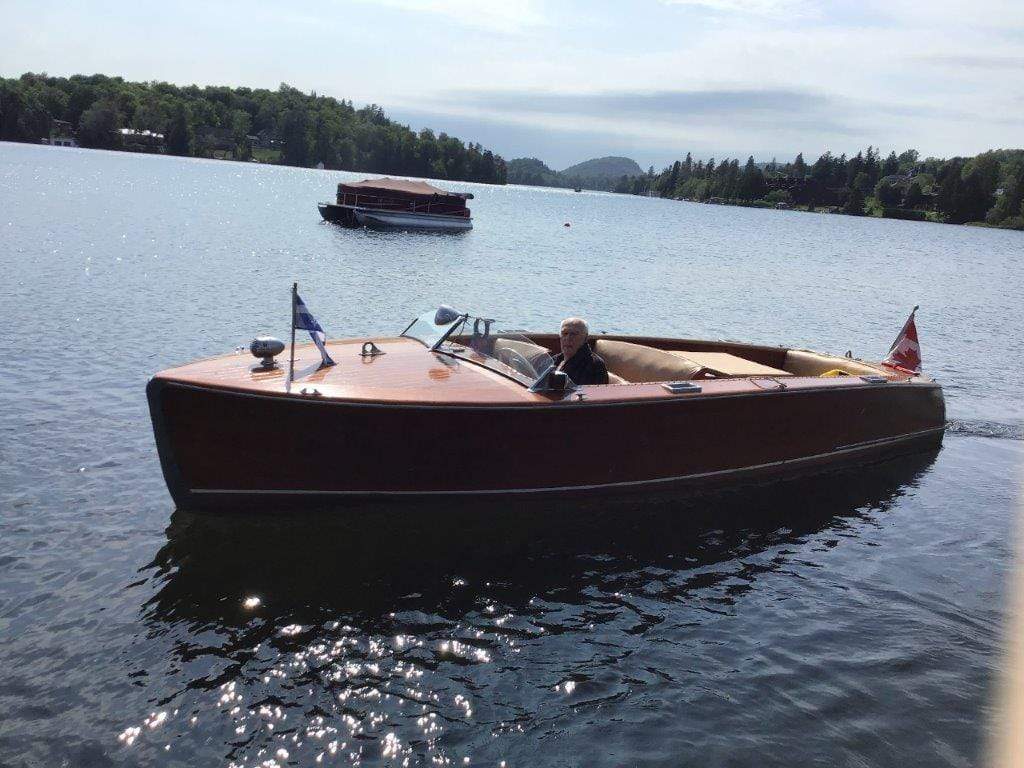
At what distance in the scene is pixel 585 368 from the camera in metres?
9.41

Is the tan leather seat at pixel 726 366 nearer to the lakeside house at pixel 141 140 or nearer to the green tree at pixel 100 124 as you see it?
the green tree at pixel 100 124

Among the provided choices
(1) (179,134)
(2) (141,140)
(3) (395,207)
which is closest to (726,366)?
(3) (395,207)

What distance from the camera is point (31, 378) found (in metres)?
12.8

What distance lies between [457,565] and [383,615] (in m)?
1.13

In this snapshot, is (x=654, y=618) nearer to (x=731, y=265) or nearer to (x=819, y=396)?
(x=819, y=396)

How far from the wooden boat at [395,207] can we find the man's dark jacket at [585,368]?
4817 cm

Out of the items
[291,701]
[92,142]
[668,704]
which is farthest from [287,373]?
[92,142]

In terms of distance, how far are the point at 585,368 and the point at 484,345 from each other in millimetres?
1291

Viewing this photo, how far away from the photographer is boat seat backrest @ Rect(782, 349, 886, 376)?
12312 mm

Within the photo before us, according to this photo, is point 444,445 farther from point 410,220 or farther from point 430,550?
point 410,220

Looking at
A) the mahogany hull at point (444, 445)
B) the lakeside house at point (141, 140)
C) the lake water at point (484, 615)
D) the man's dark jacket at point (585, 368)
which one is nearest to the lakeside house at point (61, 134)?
the lakeside house at point (141, 140)

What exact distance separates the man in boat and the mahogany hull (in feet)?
2.38

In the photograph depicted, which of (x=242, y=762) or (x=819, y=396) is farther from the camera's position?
(x=819, y=396)

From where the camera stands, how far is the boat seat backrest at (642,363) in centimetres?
1031
